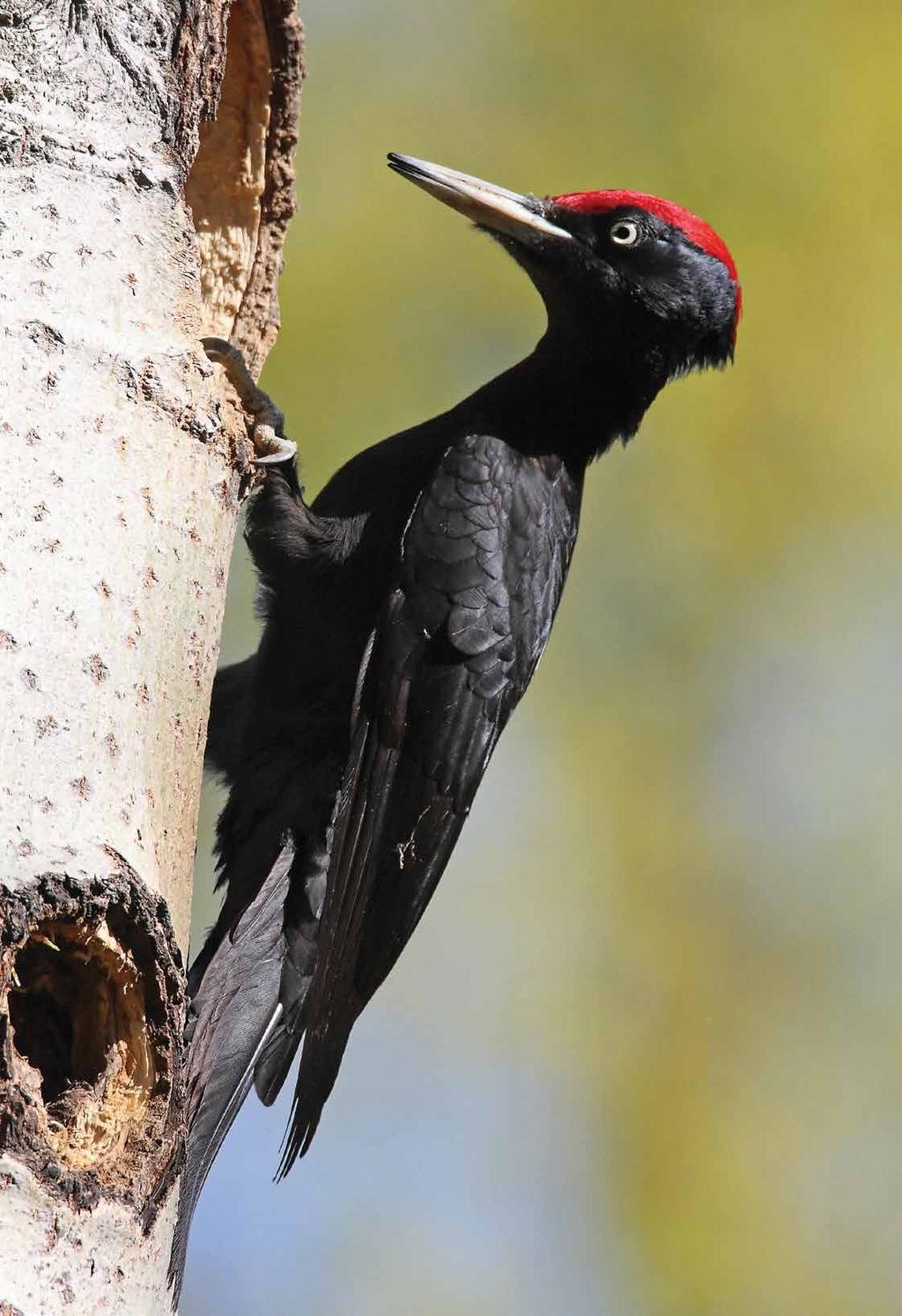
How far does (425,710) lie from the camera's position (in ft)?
10.2

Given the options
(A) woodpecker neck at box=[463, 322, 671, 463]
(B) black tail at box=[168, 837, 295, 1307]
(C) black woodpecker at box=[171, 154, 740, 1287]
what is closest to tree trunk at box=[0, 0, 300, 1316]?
(C) black woodpecker at box=[171, 154, 740, 1287]

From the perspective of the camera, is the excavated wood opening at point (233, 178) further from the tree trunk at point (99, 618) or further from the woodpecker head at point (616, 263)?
the tree trunk at point (99, 618)

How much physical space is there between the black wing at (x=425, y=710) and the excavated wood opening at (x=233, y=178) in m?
0.57

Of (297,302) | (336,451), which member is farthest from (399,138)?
(336,451)

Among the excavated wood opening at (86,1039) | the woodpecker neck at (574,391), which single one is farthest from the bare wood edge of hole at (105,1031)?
the woodpecker neck at (574,391)

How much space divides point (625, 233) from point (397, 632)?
1130 millimetres

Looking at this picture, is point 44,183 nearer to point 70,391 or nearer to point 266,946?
point 70,391

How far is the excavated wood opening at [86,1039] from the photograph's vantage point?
5.34 ft

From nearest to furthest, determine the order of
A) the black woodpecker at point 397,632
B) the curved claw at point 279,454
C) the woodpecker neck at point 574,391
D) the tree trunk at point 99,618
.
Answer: the tree trunk at point 99,618 < the black woodpecker at point 397,632 < the curved claw at point 279,454 < the woodpecker neck at point 574,391

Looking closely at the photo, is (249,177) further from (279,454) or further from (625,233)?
(625,233)

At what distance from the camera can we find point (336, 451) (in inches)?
189

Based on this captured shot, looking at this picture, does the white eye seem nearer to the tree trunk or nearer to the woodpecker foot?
the woodpecker foot

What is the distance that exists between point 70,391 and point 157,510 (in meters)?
0.17

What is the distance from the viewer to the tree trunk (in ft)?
5.02
